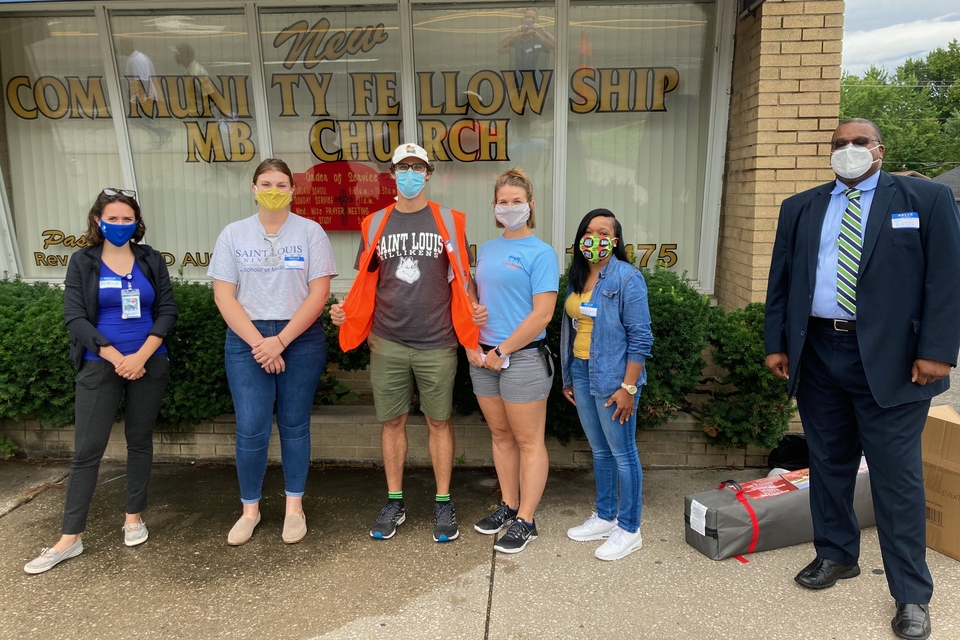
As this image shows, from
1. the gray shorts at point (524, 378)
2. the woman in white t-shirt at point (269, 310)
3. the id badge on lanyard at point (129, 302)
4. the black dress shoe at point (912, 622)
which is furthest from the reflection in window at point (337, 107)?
the black dress shoe at point (912, 622)

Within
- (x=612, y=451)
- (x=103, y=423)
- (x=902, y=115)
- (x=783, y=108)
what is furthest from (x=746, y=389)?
(x=902, y=115)

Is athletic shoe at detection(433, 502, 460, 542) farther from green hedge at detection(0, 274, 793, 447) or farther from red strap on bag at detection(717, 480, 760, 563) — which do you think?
red strap on bag at detection(717, 480, 760, 563)

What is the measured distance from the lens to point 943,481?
337 centimetres

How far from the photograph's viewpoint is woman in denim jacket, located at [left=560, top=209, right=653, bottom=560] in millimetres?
3289

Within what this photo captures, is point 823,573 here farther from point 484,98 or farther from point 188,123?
point 188,123

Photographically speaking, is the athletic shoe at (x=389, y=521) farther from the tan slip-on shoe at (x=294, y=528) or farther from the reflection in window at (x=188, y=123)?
the reflection in window at (x=188, y=123)

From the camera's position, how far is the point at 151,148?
632cm

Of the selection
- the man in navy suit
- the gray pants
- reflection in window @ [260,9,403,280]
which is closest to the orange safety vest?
the gray pants

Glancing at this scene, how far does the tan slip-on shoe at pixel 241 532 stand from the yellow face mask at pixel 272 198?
1.70 meters

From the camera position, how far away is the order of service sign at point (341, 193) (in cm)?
609

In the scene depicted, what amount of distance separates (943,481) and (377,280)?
2964 mm

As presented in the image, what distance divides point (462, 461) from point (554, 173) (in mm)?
2629

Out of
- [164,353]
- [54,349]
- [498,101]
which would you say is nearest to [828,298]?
[164,353]

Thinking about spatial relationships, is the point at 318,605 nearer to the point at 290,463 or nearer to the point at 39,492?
the point at 290,463
